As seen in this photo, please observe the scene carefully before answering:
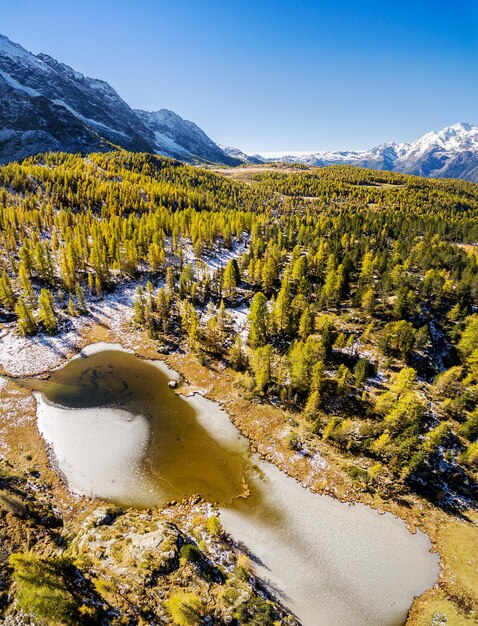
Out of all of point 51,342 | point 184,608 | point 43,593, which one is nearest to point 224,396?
point 184,608

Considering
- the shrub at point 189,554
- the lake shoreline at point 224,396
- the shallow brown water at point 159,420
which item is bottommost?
the shallow brown water at point 159,420

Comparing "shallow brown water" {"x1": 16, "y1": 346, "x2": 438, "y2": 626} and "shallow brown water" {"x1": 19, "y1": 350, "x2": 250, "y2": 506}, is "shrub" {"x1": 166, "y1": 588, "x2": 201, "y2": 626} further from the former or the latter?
"shallow brown water" {"x1": 19, "y1": 350, "x2": 250, "y2": 506}

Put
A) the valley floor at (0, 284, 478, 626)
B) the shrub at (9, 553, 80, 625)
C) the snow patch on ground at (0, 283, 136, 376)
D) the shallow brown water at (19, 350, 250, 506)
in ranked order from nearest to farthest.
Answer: the shrub at (9, 553, 80, 625), the valley floor at (0, 284, 478, 626), the shallow brown water at (19, 350, 250, 506), the snow patch on ground at (0, 283, 136, 376)

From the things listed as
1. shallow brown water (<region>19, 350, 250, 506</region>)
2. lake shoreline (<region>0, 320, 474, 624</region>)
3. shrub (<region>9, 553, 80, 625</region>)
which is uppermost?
shrub (<region>9, 553, 80, 625</region>)

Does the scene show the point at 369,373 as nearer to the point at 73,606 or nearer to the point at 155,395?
the point at 155,395

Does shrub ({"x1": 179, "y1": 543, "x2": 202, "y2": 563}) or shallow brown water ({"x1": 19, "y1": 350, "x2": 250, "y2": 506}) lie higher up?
shrub ({"x1": 179, "y1": 543, "x2": 202, "y2": 563})

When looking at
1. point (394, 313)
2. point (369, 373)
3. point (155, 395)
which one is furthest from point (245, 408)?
point (394, 313)

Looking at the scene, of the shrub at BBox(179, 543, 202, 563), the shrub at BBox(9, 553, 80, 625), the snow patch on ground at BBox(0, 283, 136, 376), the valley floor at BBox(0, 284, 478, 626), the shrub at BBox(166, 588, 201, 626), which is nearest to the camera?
the shrub at BBox(9, 553, 80, 625)

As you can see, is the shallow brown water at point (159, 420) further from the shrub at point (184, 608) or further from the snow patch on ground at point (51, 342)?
the shrub at point (184, 608)

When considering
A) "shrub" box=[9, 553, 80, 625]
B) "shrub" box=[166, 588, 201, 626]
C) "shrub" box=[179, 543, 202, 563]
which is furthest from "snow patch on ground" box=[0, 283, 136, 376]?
"shrub" box=[166, 588, 201, 626]

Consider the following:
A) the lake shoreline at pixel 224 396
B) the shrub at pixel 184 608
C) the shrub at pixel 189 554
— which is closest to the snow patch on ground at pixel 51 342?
the lake shoreline at pixel 224 396

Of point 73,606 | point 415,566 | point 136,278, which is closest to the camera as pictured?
point 73,606
